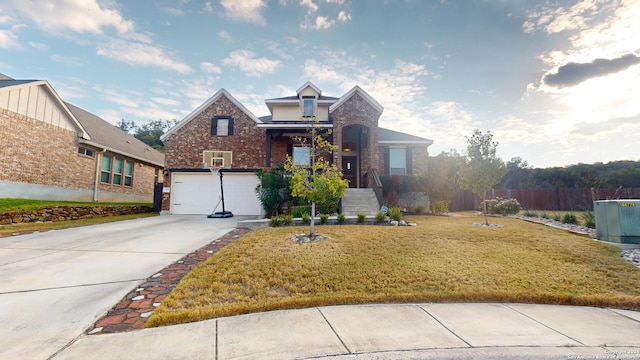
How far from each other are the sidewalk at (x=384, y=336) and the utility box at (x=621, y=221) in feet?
16.7

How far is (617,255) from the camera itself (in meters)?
6.30

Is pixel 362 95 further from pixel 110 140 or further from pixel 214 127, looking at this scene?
pixel 110 140

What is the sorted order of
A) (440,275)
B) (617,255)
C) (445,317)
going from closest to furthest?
1. (445,317)
2. (440,275)
3. (617,255)

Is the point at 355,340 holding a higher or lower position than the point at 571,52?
lower

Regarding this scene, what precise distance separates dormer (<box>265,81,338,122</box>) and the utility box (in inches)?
532

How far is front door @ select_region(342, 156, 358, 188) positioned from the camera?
18328mm

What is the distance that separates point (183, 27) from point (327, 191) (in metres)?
10.4

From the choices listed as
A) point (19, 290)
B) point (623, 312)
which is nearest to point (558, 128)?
point (623, 312)

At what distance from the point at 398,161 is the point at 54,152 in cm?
1964

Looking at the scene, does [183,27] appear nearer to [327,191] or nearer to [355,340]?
[327,191]

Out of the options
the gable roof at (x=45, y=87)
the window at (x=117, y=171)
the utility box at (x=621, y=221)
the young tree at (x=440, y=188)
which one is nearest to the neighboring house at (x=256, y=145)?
the young tree at (x=440, y=188)

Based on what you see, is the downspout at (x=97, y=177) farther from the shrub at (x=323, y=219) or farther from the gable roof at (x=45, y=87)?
the shrub at (x=323, y=219)

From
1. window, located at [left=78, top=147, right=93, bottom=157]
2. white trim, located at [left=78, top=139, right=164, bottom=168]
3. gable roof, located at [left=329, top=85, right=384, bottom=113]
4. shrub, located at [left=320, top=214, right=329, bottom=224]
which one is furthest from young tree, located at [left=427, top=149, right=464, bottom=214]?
window, located at [left=78, top=147, right=93, bottom=157]

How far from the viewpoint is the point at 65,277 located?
4.46 metres
